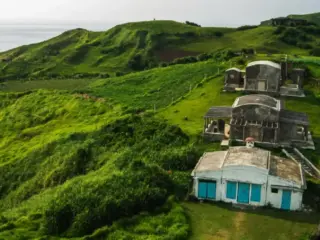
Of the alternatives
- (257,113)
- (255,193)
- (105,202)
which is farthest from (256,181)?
(257,113)

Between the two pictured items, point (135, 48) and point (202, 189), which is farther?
point (135, 48)

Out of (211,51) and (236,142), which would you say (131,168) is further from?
(211,51)

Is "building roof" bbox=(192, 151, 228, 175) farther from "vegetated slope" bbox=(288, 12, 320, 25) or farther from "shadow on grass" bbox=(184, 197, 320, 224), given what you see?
"vegetated slope" bbox=(288, 12, 320, 25)

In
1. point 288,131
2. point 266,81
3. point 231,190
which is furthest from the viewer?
point 266,81

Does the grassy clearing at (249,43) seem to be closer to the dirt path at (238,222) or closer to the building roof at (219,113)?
the building roof at (219,113)

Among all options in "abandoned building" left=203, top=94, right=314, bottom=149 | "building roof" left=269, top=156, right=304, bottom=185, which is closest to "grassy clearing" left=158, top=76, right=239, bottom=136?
"abandoned building" left=203, top=94, right=314, bottom=149

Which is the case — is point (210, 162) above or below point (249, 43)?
below

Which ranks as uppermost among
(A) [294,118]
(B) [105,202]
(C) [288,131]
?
(A) [294,118]

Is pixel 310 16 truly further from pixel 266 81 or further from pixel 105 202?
pixel 105 202
